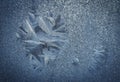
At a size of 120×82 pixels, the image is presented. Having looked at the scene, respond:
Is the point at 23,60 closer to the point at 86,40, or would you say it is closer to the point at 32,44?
the point at 32,44

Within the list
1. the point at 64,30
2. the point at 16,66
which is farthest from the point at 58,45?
the point at 16,66

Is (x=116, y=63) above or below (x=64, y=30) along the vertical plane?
below

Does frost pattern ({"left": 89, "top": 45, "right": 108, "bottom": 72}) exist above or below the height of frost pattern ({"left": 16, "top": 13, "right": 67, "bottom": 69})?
below

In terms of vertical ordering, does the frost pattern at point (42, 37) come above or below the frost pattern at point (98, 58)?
above
